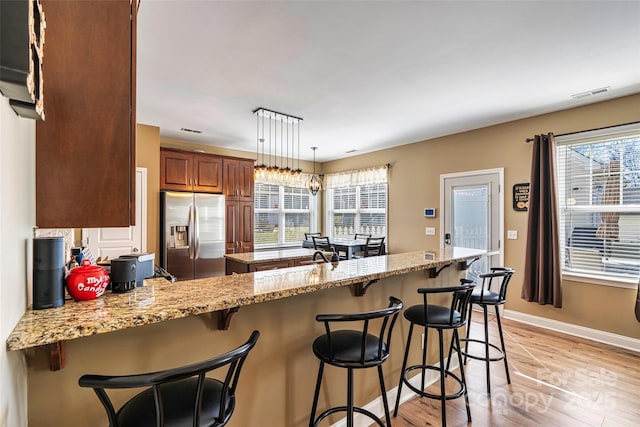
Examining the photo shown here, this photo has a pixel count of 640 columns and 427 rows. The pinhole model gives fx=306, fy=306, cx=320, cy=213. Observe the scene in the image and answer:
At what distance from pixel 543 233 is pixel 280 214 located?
4714 mm

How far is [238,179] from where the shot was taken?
536 cm

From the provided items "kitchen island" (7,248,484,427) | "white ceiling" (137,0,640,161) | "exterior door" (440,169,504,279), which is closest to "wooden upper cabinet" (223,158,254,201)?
"white ceiling" (137,0,640,161)

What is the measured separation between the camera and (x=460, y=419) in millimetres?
2139

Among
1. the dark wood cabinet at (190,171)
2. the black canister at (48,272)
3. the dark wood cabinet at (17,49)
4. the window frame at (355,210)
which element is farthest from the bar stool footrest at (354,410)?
the window frame at (355,210)

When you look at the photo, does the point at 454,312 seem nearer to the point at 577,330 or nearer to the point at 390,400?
the point at 390,400

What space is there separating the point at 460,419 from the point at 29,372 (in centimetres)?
243

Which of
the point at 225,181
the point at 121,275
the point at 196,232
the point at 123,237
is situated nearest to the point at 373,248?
the point at 225,181

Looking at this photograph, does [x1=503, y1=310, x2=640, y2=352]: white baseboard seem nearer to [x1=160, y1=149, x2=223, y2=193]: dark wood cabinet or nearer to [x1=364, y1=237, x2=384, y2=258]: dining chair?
[x1=364, y1=237, x2=384, y2=258]: dining chair

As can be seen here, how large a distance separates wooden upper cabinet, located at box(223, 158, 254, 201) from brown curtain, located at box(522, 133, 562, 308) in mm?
4268

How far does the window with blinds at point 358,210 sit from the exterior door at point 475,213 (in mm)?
1309

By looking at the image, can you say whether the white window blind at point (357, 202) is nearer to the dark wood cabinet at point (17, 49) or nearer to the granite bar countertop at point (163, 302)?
the granite bar countertop at point (163, 302)

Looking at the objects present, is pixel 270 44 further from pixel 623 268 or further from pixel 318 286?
pixel 623 268

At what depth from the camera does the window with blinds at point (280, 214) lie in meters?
6.47

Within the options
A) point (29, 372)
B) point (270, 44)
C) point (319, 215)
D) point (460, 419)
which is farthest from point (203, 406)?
point (319, 215)
